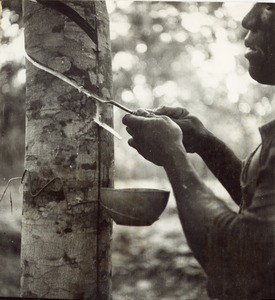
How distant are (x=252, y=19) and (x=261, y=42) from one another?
0.15 meters

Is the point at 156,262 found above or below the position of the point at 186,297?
above

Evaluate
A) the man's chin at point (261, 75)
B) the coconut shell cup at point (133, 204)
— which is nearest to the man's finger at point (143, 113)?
the coconut shell cup at point (133, 204)

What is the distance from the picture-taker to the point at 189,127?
90.2 inches

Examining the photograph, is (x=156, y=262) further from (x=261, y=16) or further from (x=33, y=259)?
(x=261, y=16)

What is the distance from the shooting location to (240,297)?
2133mm

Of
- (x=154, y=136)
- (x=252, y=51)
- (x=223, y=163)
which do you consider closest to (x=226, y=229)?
(x=223, y=163)

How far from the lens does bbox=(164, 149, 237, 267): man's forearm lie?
2.15 m

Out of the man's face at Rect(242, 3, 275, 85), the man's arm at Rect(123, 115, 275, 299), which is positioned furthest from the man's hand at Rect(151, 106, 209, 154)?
the man's face at Rect(242, 3, 275, 85)

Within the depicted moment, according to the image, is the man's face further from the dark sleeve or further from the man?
the dark sleeve

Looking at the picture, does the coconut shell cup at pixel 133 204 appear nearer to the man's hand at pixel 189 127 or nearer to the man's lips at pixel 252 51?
the man's hand at pixel 189 127

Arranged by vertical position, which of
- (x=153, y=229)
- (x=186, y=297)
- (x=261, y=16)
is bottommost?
(x=186, y=297)

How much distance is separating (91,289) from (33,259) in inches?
14.7

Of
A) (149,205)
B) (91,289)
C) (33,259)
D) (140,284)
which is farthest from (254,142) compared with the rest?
(33,259)

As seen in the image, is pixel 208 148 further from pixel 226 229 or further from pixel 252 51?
pixel 252 51
